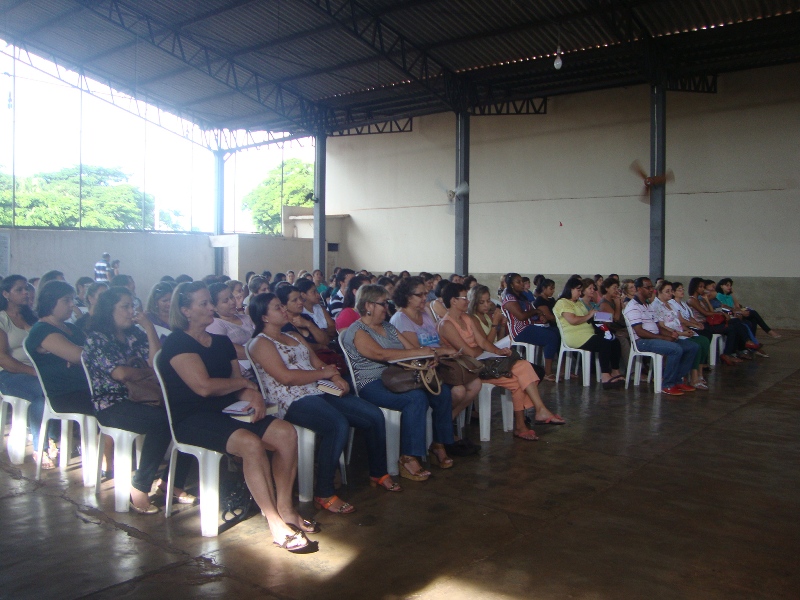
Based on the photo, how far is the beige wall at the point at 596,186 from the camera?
12633 mm

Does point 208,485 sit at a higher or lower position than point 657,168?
lower

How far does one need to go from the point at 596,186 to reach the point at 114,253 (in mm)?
11467

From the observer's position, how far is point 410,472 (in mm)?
3617

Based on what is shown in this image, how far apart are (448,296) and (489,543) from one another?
7.82ft

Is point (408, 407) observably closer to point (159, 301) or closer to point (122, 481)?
point (122, 481)

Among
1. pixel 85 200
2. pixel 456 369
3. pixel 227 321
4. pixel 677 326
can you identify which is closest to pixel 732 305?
pixel 677 326

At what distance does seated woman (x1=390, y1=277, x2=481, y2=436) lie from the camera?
13.7 ft

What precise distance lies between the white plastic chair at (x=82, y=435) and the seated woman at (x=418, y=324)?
1845mm

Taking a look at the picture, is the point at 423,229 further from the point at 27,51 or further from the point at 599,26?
the point at 27,51

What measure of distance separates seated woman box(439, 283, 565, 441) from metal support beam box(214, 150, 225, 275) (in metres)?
15.3

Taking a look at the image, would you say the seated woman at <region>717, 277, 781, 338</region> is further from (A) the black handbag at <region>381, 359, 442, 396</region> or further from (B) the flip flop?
(A) the black handbag at <region>381, 359, 442, 396</region>

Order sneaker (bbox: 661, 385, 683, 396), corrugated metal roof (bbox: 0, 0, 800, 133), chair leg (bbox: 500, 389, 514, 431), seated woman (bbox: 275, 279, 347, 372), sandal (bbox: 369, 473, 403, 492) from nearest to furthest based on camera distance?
sandal (bbox: 369, 473, 403, 492) → seated woman (bbox: 275, 279, 347, 372) → chair leg (bbox: 500, 389, 514, 431) → sneaker (bbox: 661, 385, 683, 396) → corrugated metal roof (bbox: 0, 0, 800, 133)

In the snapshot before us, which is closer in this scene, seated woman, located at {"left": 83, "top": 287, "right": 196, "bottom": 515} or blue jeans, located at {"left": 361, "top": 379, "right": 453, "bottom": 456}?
seated woman, located at {"left": 83, "top": 287, "right": 196, "bottom": 515}

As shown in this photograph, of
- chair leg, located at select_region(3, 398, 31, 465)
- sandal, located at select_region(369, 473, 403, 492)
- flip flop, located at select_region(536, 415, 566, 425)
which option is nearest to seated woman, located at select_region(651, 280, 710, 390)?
flip flop, located at select_region(536, 415, 566, 425)
